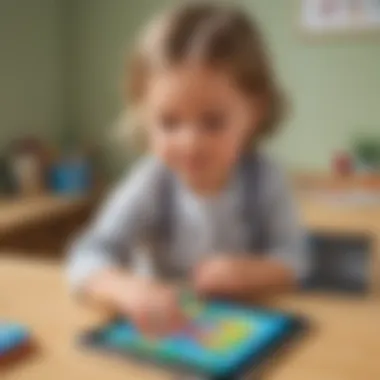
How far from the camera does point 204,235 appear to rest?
73 centimetres

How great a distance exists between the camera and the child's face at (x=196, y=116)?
60 cm

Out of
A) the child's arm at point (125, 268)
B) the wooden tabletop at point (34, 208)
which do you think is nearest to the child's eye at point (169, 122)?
the child's arm at point (125, 268)

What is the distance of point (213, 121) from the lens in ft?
1.99

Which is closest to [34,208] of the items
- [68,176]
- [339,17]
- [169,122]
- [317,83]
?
[68,176]

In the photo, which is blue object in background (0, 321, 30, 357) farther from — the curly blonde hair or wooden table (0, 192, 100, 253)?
wooden table (0, 192, 100, 253)

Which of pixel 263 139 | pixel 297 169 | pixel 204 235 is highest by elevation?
pixel 297 169

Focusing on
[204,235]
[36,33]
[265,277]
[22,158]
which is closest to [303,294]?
[265,277]

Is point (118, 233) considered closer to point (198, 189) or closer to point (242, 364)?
point (198, 189)

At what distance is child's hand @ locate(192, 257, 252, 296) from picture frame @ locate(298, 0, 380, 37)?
101 cm

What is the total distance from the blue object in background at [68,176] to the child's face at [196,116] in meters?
1.04

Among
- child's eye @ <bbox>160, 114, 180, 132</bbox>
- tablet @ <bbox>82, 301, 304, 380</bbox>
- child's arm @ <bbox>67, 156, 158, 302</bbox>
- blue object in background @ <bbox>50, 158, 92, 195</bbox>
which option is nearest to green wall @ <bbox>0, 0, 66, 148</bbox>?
blue object in background @ <bbox>50, 158, 92, 195</bbox>

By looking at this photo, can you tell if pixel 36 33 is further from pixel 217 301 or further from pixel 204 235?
pixel 217 301

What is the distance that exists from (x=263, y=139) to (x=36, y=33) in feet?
3.51

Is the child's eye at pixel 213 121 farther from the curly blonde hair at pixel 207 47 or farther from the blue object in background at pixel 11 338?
the blue object in background at pixel 11 338
